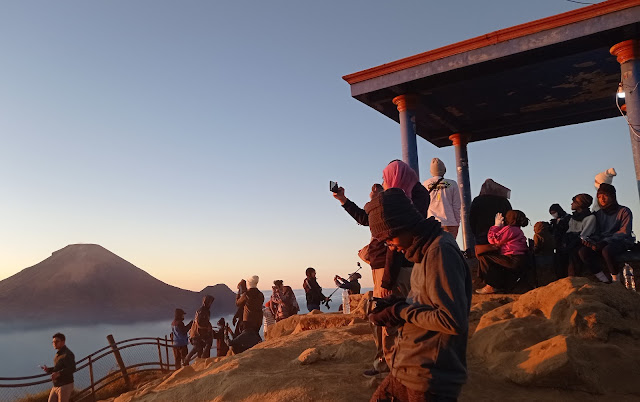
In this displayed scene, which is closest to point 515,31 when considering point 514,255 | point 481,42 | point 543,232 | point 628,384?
point 481,42

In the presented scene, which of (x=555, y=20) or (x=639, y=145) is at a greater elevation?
(x=555, y=20)

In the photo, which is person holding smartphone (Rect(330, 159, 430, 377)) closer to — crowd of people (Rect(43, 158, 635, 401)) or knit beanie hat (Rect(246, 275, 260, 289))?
crowd of people (Rect(43, 158, 635, 401))

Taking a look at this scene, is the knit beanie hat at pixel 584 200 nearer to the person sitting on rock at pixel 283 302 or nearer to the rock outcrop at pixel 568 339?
the rock outcrop at pixel 568 339

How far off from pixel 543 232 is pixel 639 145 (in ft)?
6.30

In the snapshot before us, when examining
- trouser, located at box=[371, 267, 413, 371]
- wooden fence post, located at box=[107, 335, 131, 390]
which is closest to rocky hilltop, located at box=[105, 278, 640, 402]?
trouser, located at box=[371, 267, 413, 371]

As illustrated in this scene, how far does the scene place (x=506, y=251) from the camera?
20.7 feet

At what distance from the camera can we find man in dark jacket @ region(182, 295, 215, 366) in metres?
11.8

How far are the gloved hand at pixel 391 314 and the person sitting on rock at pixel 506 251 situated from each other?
15.5 ft

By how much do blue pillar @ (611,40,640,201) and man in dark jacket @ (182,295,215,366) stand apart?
940 centimetres

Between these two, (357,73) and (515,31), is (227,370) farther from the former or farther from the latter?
(515,31)

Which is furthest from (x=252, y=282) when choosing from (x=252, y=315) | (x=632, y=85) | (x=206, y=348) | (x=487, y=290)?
(x=632, y=85)

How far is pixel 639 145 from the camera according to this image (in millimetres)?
7066

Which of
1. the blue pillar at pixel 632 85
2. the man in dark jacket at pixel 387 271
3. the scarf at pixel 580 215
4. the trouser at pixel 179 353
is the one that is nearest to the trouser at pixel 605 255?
the scarf at pixel 580 215

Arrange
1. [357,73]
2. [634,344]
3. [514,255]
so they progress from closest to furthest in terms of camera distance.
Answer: [634,344] → [514,255] → [357,73]
